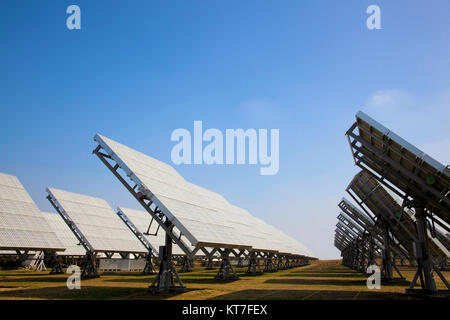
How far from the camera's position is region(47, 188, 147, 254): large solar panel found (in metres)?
34.0

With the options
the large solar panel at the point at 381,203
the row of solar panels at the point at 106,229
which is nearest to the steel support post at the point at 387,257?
the large solar panel at the point at 381,203

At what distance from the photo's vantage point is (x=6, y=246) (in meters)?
19.0

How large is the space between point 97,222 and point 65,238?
64.8 ft

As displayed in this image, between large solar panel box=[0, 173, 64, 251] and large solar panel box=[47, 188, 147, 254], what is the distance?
801 centimetres

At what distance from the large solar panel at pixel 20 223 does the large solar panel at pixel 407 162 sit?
66.4ft

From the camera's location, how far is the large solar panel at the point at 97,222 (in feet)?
112

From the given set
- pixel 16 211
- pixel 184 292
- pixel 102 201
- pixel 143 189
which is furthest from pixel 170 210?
pixel 102 201

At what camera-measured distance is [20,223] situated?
22.0 m

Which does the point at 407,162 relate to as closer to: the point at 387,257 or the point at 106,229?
the point at 387,257

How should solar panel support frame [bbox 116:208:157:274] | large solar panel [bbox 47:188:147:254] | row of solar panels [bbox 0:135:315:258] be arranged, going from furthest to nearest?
solar panel support frame [bbox 116:208:157:274] < large solar panel [bbox 47:188:147:254] < row of solar panels [bbox 0:135:315:258]

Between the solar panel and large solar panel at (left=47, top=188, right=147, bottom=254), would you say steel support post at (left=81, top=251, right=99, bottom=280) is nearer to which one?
large solar panel at (left=47, top=188, right=147, bottom=254)

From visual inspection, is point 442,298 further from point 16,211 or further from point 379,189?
point 16,211

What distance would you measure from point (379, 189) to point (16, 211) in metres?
27.2

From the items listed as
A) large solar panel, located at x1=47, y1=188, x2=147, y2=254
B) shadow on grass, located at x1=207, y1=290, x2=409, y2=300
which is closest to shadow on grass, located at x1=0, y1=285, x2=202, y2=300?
shadow on grass, located at x1=207, y1=290, x2=409, y2=300
